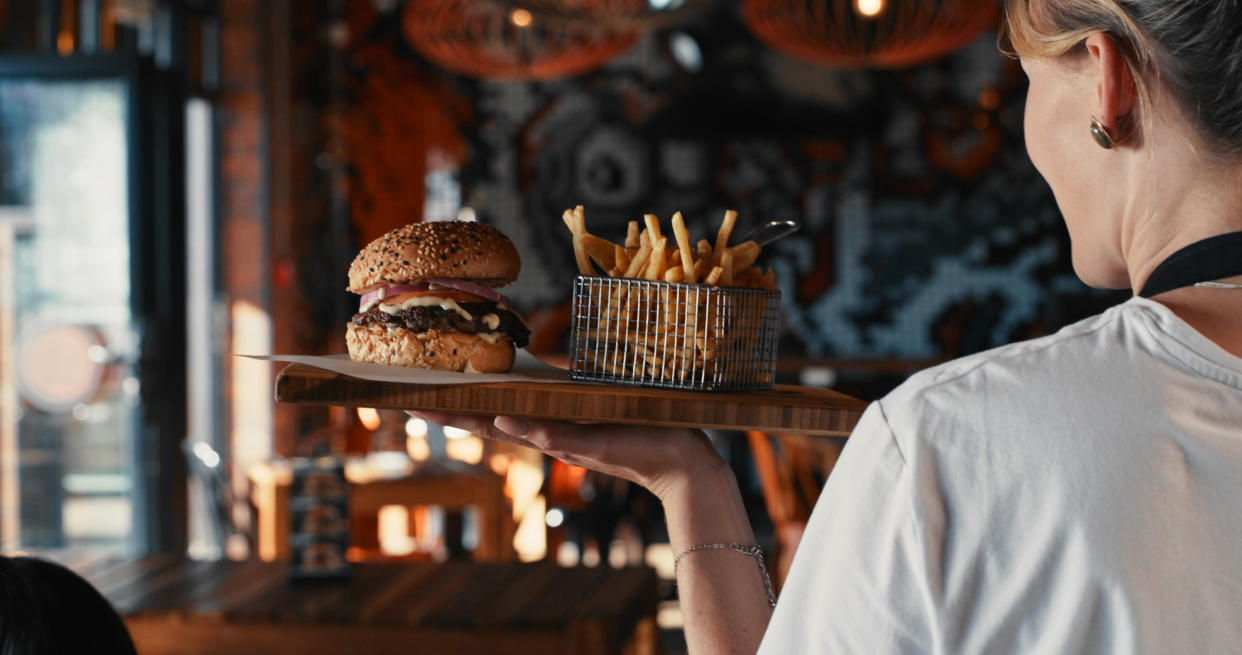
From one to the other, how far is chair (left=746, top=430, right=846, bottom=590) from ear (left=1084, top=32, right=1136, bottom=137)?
3.07 m

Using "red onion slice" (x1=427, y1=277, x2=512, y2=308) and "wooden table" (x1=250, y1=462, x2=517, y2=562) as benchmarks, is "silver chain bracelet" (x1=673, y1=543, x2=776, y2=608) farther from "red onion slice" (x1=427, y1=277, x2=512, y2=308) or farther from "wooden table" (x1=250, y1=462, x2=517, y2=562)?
"wooden table" (x1=250, y1=462, x2=517, y2=562)

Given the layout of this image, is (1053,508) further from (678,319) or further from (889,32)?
(889,32)

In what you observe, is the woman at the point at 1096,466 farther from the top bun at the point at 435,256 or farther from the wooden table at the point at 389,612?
the wooden table at the point at 389,612

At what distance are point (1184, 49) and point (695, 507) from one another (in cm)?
53

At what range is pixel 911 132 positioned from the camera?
6.73m

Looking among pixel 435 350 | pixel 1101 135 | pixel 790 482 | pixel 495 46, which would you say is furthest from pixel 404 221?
pixel 1101 135

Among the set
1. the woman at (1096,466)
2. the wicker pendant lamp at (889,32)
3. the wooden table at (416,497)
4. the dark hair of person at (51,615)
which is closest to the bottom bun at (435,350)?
the dark hair of person at (51,615)

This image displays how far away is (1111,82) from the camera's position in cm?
80

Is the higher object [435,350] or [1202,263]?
[1202,263]

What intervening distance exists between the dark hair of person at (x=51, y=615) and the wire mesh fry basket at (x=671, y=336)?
59 centimetres

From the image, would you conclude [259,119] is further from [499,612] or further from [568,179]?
[499,612]

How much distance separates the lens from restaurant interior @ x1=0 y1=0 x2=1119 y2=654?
2.33 metres

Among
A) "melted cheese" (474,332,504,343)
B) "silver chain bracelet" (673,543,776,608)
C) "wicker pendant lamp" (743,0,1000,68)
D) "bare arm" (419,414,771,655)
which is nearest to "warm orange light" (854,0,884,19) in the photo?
"wicker pendant lamp" (743,0,1000,68)

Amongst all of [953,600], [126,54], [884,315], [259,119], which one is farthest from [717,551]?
[884,315]
